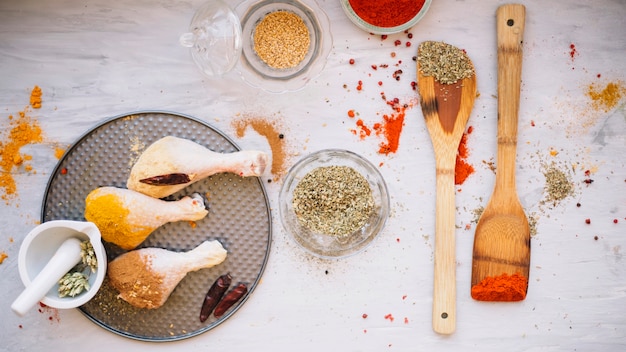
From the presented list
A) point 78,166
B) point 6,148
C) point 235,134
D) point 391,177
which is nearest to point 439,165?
point 391,177

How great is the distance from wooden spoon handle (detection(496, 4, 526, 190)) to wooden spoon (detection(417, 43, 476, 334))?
8 centimetres

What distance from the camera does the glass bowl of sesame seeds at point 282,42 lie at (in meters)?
1.52

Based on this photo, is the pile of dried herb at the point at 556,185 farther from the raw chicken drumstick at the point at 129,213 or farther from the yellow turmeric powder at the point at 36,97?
the yellow turmeric powder at the point at 36,97

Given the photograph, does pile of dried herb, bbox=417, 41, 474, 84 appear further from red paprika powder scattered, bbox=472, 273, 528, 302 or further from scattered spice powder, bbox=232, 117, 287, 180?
red paprika powder scattered, bbox=472, 273, 528, 302

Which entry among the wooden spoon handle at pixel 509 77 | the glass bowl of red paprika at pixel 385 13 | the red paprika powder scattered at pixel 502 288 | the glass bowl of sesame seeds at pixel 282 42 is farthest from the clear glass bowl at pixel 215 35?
the red paprika powder scattered at pixel 502 288

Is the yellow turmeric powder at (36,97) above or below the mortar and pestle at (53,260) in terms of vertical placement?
above

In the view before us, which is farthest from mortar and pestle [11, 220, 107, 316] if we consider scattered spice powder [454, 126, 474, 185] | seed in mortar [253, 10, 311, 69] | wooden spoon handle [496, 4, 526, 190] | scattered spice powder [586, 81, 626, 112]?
scattered spice powder [586, 81, 626, 112]

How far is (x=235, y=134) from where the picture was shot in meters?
1.54

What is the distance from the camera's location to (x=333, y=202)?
1.50 meters

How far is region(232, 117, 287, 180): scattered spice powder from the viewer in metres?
1.54

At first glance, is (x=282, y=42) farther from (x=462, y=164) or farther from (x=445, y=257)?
(x=445, y=257)

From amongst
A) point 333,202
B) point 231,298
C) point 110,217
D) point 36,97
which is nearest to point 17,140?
point 36,97

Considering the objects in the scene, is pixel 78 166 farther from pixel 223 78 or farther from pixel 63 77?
pixel 223 78

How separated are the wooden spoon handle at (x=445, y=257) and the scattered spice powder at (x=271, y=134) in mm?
424
